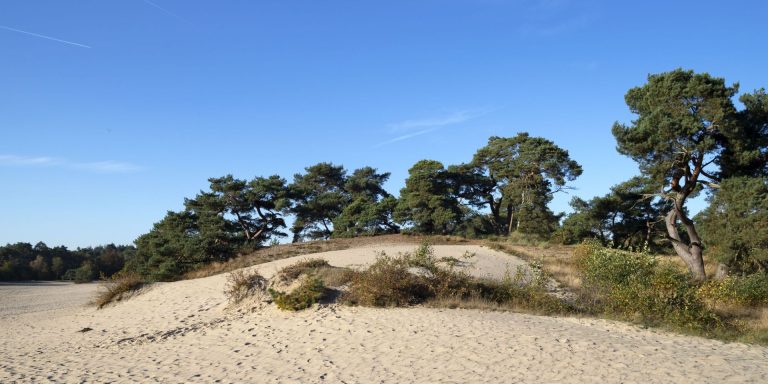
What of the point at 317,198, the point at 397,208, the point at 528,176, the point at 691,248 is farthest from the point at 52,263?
the point at 691,248

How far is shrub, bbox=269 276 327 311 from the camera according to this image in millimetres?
→ 14312

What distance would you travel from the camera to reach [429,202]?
38.2 m

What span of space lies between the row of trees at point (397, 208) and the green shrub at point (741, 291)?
791 inches

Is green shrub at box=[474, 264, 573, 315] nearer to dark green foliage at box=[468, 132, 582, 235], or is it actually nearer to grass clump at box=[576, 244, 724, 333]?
grass clump at box=[576, 244, 724, 333]

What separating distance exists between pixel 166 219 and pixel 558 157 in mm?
29397

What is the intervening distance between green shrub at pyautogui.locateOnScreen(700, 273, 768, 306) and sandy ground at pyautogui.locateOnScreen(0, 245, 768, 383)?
206 inches

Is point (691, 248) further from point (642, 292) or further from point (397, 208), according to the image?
point (397, 208)

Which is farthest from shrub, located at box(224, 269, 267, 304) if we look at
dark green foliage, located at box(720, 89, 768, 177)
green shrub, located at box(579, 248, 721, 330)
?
dark green foliage, located at box(720, 89, 768, 177)

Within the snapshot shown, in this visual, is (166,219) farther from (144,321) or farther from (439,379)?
(439,379)

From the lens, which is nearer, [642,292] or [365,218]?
[642,292]

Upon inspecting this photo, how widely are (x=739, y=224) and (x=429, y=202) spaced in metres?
21.5

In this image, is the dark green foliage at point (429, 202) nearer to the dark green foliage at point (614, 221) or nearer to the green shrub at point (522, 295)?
the dark green foliage at point (614, 221)

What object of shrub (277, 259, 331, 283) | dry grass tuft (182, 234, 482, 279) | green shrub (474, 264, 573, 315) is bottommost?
green shrub (474, 264, 573, 315)

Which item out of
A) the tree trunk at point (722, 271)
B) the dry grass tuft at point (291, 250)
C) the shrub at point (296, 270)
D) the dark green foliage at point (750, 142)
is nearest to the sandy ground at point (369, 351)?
the shrub at point (296, 270)
